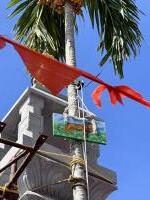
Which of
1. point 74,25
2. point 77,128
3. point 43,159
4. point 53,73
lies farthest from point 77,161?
point 74,25

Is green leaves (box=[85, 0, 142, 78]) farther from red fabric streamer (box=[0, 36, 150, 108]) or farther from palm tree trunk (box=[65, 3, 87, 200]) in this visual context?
red fabric streamer (box=[0, 36, 150, 108])

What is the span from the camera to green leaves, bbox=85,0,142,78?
14.0m

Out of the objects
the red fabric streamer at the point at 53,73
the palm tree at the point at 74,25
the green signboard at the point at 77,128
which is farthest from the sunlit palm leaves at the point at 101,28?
the red fabric streamer at the point at 53,73

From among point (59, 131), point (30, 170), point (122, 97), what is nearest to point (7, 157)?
point (30, 170)

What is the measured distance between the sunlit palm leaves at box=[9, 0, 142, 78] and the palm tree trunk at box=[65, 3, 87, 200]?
1.24 m

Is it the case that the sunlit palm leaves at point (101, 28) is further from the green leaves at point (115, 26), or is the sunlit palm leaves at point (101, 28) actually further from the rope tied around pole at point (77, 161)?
the rope tied around pole at point (77, 161)

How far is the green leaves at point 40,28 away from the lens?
1426 cm

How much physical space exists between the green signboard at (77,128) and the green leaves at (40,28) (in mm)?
3671

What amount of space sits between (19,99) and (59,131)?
263cm

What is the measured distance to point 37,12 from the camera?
48.0 ft

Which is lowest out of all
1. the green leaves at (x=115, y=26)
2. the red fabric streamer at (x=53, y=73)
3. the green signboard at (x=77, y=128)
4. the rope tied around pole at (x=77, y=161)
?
the rope tied around pole at (x=77, y=161)

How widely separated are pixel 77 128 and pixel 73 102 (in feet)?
2.30

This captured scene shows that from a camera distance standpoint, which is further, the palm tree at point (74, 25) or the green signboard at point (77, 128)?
the palm tree at point (74, 25)

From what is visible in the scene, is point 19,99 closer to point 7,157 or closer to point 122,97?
point 7,157
